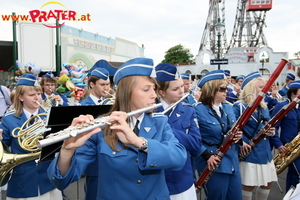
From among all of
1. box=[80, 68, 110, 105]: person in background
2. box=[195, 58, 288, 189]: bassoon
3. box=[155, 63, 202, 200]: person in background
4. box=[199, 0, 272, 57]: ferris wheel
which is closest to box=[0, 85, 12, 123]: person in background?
box=[80, 68, 110, 105]: person in background

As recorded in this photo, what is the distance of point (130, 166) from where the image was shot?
5.65 feet

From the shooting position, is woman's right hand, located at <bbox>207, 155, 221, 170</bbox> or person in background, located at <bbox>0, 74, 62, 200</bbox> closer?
person in background, located at <bbox>0, 74, 62, 200</bbox>

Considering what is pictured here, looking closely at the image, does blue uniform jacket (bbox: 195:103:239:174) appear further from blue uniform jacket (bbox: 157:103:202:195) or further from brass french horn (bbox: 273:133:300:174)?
brass french horn (bbox: 273:133:300:174)

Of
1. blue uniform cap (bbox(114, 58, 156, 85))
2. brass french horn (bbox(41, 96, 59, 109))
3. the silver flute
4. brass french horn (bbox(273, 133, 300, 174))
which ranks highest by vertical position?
blue uniform cap (bbox(114, 58, 156, 85))

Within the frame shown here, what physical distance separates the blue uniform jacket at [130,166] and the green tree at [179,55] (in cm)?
6013

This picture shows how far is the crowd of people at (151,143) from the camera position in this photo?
1.63m

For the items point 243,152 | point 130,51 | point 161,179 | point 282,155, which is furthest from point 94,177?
point 130,51

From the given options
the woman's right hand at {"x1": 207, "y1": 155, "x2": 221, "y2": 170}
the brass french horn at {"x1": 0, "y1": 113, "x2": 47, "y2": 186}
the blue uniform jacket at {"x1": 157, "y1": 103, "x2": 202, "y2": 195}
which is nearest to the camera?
the blue uniform jacket at {"x1": 157, "y1": 103, "x2": 202, "y2": 195}

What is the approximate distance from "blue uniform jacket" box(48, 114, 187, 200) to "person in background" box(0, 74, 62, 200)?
5.09 feet

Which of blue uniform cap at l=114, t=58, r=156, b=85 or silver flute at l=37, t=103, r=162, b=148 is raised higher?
blue uniform cap at l=114, t=58, r=156, b=85

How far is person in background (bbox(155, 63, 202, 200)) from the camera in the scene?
2.64 meters

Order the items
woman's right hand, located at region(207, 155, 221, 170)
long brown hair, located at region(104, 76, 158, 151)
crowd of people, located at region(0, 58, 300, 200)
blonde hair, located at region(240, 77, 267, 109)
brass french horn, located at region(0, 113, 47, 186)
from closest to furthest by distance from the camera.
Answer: crowd of people, located at region(0, 58, 300, 200)
long brown hair, located at region(104, 76, 158, 151)
brass french horn, located at region(0, 113, 47, 186)
woman's right hand, located at region(207, 155, 221, 170)
blonde hair, located at region(240, 77, 267, 109)

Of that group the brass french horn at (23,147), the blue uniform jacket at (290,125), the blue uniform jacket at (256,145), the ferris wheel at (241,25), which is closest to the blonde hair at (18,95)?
the brass french horn at (23,147)

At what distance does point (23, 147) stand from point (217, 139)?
2528mm
